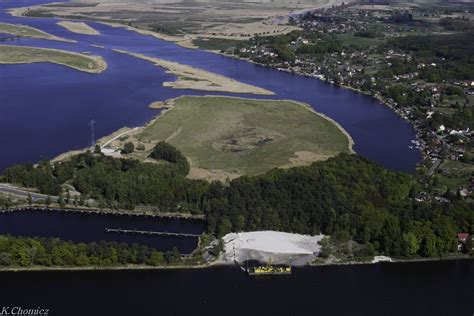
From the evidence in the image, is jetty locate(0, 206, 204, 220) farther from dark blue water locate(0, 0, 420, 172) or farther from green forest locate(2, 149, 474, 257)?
dark blue water locate(0, 0, 420, 172)

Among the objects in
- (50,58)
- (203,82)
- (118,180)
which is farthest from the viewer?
(50,58)

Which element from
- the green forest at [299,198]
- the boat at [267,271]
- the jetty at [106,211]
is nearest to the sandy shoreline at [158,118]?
the green forest at [299,198]

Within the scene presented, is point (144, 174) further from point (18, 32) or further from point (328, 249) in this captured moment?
point (18, 32)

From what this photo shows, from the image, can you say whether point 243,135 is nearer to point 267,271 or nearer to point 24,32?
point 267,271

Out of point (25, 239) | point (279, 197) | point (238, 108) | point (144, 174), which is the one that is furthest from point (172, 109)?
point (25, 239)

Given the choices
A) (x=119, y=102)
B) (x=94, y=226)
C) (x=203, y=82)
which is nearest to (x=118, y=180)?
(x=94, y=226)

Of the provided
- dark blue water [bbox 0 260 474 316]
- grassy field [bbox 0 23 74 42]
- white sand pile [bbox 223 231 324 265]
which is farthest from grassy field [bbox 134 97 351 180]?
grassy field [bbox 0 23 74 42]
